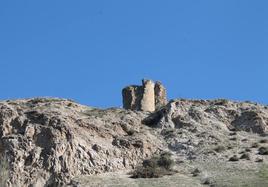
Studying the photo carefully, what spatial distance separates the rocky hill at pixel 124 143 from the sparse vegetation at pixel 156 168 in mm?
582

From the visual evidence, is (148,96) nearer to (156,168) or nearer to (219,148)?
(219,148)

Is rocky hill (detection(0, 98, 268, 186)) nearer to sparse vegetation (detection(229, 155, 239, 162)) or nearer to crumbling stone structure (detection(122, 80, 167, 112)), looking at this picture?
sparse vegetation (detection(229, 155, 239, 162))

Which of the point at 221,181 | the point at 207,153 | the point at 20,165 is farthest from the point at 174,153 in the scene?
the point at 20,165

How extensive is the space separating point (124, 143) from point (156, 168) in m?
A: 3.18

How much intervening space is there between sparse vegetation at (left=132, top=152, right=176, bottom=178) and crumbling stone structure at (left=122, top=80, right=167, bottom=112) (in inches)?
587

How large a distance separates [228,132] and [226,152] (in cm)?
440

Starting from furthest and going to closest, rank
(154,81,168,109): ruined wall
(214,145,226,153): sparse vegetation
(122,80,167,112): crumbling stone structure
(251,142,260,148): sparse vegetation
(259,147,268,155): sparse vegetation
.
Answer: (154,81,168,109): ruined wall, (122,80,167,112): crumbling stone structure, (251,142,260,148): sparse vegetation, (214,145,226,153): sparse vegetation, (259,147,268,155): sparse vegetation

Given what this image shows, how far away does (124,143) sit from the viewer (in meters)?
54.9

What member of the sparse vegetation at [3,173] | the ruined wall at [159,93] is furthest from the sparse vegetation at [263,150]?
the sparse vegetation at [3,173]

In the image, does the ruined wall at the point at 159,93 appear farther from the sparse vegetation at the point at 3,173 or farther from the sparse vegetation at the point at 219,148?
the sparse vegetation at the point at 3,173

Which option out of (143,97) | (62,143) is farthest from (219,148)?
(143,97)

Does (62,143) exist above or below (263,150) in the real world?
above

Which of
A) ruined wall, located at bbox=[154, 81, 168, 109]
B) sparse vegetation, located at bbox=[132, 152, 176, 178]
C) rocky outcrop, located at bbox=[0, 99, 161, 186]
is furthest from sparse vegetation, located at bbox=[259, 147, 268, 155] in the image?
ruined wall, located at bbox=[154, 81, 168, 109]

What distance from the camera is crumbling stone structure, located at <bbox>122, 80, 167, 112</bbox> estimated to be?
2746 inches
